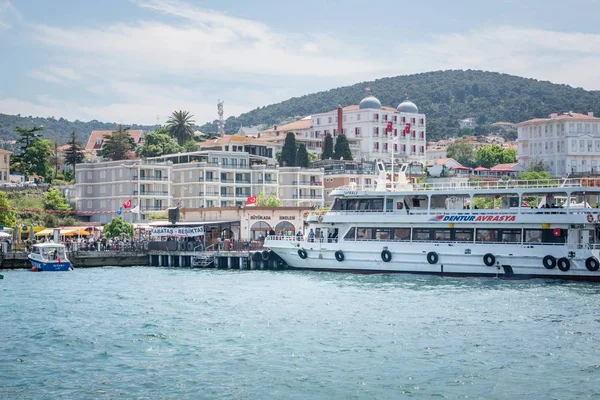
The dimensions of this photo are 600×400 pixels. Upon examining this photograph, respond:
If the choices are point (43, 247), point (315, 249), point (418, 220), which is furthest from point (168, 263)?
point (418, 220)

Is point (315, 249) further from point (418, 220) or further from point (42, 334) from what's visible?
point (42, 334)

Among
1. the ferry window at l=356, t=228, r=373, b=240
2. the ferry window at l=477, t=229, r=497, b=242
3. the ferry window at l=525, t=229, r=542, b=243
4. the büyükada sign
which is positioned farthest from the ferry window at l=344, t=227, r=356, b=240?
the büyükada sign

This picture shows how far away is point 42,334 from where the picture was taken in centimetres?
3184

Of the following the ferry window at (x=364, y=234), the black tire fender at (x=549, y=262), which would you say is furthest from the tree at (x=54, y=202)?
the black tire fender at (x=549, y=262)

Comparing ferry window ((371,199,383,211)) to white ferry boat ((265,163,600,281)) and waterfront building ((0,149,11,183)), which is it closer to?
white ferry boat ((265,163,600,281))

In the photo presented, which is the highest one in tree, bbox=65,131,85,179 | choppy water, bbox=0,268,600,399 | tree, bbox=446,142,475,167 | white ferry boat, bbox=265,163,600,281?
tree, bbox=446,142,475,167

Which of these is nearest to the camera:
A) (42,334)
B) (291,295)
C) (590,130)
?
(42,334)

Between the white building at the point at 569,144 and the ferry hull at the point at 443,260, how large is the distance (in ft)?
226

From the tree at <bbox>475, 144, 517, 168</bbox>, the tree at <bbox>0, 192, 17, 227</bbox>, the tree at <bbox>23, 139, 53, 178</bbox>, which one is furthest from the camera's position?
the tree at <bbox>475, 144, 517, 168</bbox>

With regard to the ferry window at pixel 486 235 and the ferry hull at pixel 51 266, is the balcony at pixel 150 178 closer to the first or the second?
the ferry hull at pixel 51 266

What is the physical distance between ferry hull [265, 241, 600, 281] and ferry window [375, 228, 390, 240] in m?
0.88

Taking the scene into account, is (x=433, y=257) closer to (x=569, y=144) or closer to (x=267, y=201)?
(x=267, y=201)

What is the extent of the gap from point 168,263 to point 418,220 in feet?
68.6

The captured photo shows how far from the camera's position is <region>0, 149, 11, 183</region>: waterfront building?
103875mm
